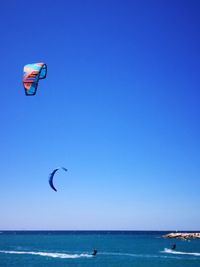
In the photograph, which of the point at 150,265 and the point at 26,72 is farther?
the point at 150,265

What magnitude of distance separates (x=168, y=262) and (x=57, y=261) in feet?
35.8

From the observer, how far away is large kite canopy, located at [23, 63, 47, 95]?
14617 millimetres

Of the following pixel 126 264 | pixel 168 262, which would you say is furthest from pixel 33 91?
pixel 168 262

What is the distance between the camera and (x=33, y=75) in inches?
585

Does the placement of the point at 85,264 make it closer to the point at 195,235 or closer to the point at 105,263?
the point at 105,263

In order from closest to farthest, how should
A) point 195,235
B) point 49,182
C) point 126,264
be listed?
point 49,182 → point 126,264 → point 195,235

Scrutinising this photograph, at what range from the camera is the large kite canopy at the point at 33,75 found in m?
14.6

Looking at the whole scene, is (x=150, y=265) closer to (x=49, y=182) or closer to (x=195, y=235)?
(x=49, y=182)

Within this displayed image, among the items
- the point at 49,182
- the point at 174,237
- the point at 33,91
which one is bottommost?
the point at 174,237

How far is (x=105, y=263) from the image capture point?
33250mm

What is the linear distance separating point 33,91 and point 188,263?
2622 cm

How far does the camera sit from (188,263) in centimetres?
3322

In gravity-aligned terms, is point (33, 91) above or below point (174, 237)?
above

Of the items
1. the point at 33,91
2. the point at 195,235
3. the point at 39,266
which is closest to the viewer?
the point at 33,91
